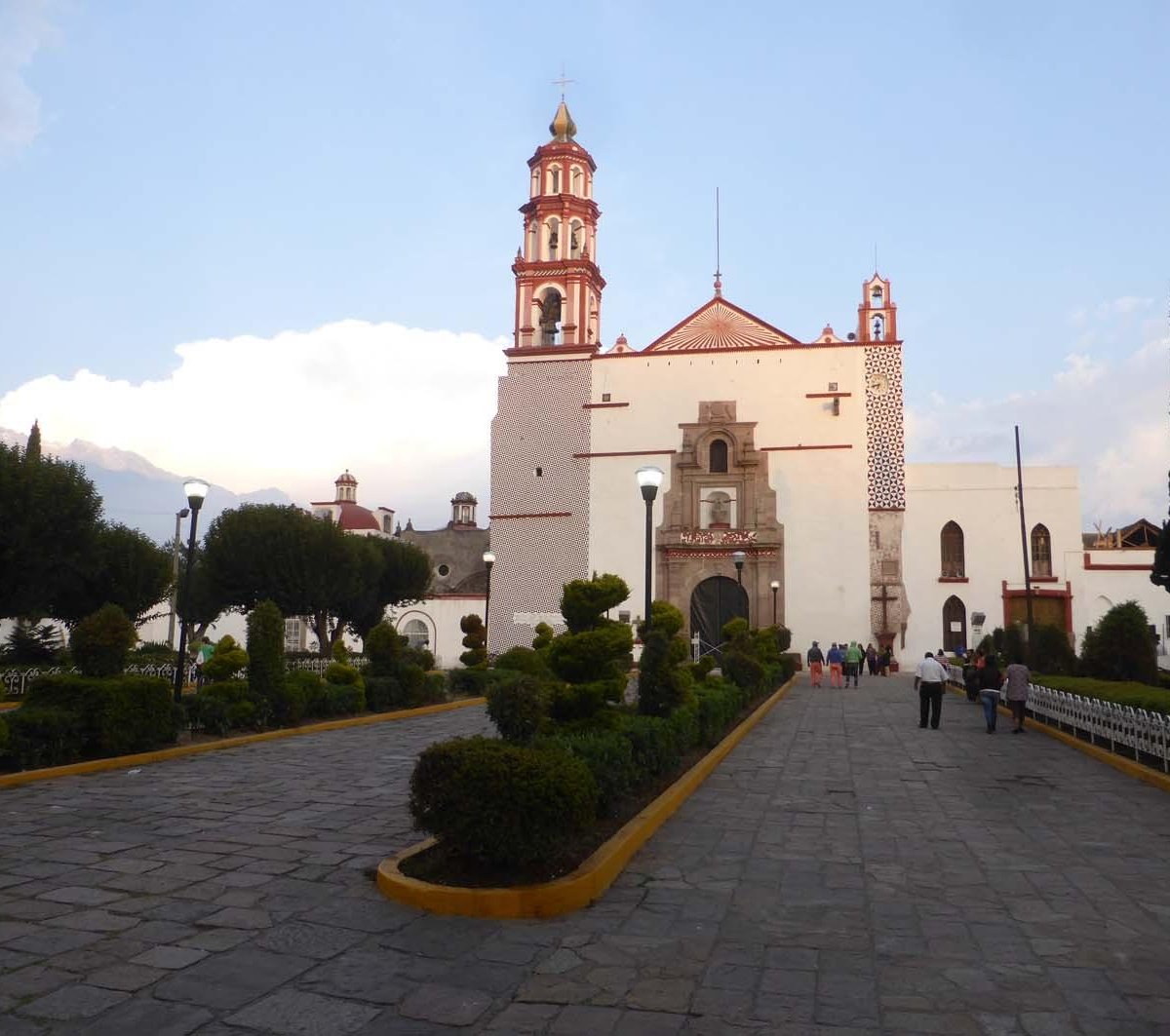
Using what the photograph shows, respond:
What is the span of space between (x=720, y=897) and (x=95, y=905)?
124 inches

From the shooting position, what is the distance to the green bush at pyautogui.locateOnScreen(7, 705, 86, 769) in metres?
9.12

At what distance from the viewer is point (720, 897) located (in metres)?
5.35

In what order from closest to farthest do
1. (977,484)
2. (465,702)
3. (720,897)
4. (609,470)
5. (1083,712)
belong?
(720,897) → (1083,712) → (465,702) → (977,484) → (609,470)

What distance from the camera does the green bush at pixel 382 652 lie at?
1719 cm

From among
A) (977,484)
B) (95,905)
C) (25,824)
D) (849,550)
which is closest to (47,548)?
(25,824)

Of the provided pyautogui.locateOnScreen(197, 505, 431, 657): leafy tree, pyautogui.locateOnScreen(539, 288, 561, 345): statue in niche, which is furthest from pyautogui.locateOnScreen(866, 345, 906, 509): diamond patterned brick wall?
pyautogui.locateOnScreen(197, 505, 431, 657): leafy tree

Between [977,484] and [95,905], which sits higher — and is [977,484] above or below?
above

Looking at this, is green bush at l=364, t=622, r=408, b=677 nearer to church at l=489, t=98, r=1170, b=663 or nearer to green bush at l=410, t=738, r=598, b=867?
green bush at l=410, t=738, r=598, b=867

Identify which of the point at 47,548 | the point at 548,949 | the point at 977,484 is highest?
the point at 977,484

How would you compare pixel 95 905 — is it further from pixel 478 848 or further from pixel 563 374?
pixel 563 374

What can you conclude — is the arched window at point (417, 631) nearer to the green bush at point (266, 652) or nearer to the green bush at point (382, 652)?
the green bush at point (382, 652)

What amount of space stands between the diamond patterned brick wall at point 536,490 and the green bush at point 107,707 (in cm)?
2411

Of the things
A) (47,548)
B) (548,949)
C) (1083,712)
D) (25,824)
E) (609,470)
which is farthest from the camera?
(609,470)

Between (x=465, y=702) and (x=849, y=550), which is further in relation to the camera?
(x=849, y=550)
